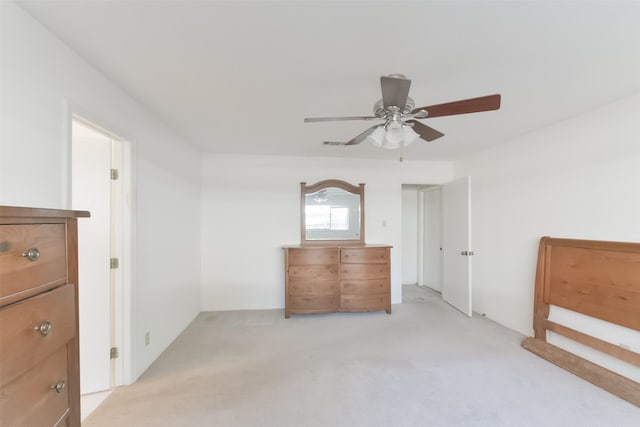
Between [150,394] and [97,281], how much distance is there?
0.95 meters

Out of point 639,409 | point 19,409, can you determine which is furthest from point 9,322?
point 639,409

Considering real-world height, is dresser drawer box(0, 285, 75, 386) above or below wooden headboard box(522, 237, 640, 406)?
above

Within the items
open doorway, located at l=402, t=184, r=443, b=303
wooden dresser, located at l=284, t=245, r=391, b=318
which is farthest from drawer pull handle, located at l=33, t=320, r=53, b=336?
open doorway, located at l=402, t=184, r=443, b=303

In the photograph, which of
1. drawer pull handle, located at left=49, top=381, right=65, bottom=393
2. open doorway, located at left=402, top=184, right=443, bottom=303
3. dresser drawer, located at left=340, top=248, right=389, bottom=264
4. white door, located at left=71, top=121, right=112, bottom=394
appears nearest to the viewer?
drawer pull handle, located at left=49, top=381, right=65, bottom=393

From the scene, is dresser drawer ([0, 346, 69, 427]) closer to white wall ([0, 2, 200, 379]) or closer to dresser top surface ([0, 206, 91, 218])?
dresser top surface ([0, 206, 91, 218])

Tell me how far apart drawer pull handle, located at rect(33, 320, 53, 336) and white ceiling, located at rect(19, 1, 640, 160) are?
1.36 meters

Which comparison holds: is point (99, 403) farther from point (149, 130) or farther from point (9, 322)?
point (149, 130)

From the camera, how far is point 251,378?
6.97ft

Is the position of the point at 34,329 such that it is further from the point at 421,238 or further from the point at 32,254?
the point at 421,238

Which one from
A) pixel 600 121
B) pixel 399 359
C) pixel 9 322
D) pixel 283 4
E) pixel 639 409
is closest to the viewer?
pixel 9 322

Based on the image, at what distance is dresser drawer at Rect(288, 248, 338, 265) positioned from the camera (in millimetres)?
3441

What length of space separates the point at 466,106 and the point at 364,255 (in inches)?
94.4

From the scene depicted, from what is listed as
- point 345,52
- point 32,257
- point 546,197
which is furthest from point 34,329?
point 546,197

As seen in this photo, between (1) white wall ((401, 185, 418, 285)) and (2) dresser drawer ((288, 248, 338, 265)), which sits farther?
(1) white wall ((401, 185, 418, 285))
